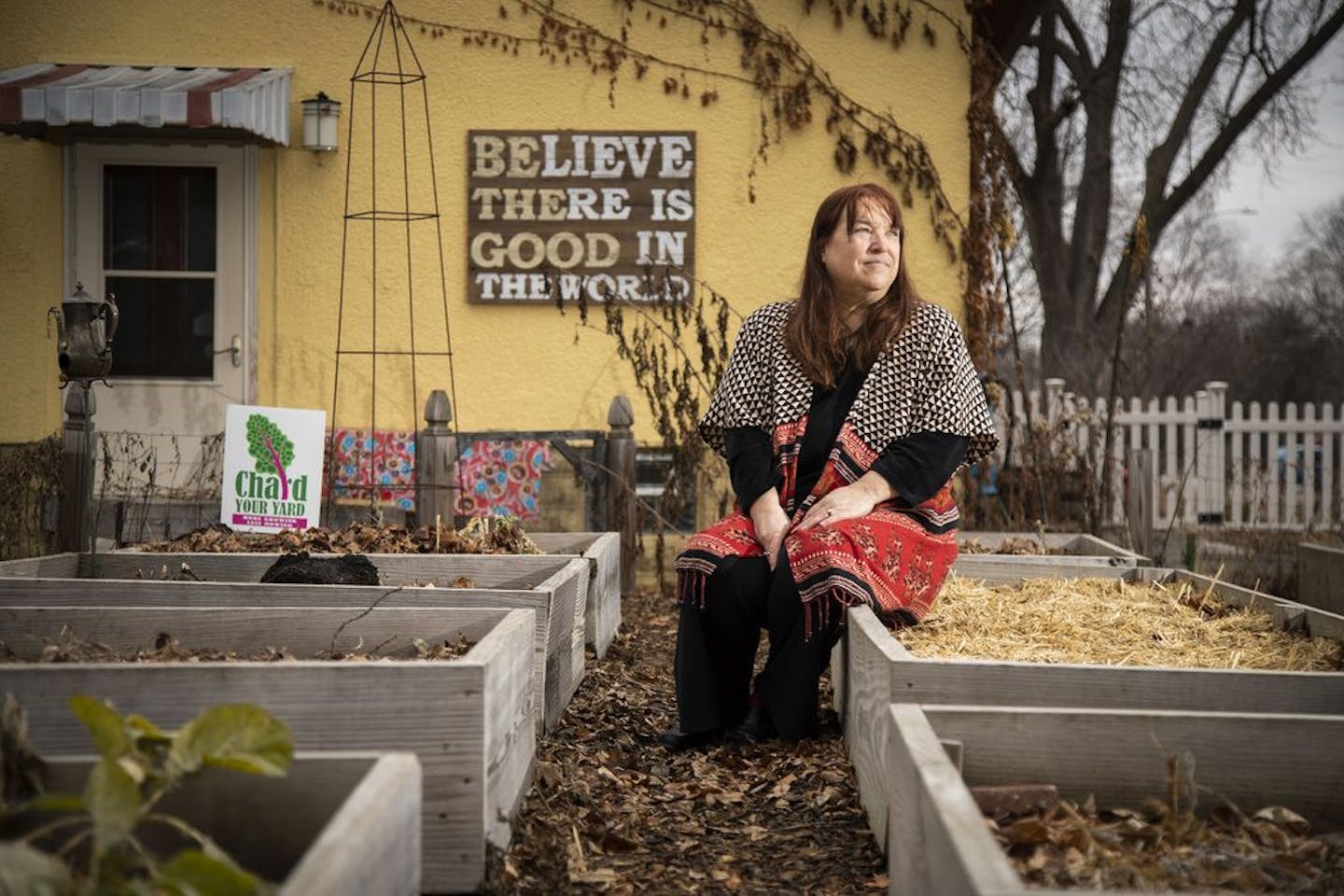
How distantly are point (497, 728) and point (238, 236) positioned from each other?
6591 mm

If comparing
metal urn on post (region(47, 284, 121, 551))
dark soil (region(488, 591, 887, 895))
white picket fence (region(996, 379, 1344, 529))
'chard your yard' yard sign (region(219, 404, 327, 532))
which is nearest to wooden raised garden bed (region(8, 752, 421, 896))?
dark soil (region(488, 591, 887, 895))

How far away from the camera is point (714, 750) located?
13.7ft

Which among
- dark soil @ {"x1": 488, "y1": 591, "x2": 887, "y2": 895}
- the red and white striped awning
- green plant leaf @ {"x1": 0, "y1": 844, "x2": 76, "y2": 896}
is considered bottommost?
dark soil @ {"x1": 488, "y1": 591, "x2": 887, "y2": 895}

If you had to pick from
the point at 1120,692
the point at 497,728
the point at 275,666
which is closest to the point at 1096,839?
the point at 1120,692

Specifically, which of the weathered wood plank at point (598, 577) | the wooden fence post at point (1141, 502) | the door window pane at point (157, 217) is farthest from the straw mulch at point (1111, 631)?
the door window pane at point (157, 217)

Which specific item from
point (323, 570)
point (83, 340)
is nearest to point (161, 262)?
point (83, 340)

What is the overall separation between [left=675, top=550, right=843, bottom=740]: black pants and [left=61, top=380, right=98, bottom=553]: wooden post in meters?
3.14

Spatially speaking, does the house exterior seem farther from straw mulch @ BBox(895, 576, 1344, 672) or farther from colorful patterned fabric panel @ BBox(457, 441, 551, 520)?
straw mulch @ BBox(895, 576, 1344, 672)

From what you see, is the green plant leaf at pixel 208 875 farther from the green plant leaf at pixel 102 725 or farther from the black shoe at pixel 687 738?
the black shoe at pixel 687 738

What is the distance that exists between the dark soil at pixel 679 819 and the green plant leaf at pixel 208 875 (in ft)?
3.32

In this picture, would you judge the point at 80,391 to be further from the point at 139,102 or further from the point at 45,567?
the point at 139,102

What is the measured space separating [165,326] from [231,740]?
7265 mm

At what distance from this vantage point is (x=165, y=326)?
29.0 feet

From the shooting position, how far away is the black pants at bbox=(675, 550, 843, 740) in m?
4.12
